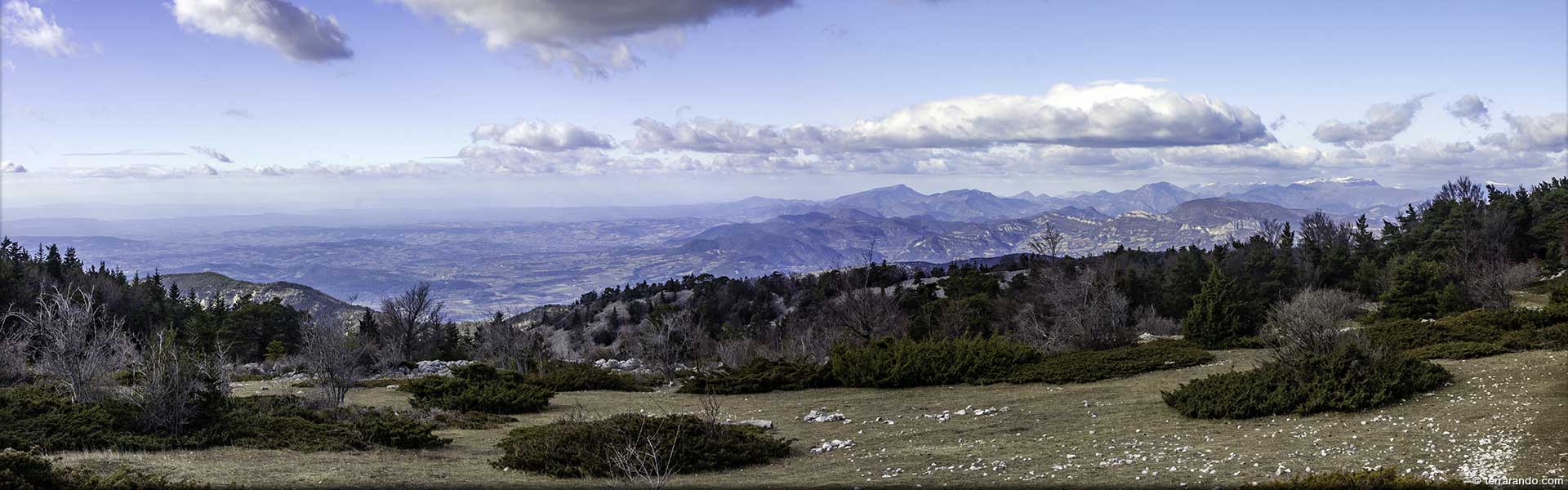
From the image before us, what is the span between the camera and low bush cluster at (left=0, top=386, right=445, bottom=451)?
13.3 m

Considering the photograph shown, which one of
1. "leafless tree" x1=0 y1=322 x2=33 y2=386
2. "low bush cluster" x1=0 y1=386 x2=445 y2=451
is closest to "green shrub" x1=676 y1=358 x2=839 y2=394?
"low bush cluster" x1=0 y1=386 x2=445 y2=451

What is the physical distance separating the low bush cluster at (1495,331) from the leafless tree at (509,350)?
29.8m

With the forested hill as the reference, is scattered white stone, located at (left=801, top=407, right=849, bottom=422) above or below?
above

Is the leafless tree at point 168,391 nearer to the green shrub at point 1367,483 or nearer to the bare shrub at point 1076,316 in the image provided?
the green shrub at point 1367,483

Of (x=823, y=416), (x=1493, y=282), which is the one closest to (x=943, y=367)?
(x=823, y=416)

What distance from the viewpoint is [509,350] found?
39.0 metres

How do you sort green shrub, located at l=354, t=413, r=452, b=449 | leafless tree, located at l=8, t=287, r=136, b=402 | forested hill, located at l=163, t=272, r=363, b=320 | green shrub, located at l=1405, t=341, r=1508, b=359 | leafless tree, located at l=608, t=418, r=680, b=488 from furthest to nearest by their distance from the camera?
forested hill, located at l=163, t=272, r=363, b=320 < green shrub, located at l=1405, t=341, r=1508, b=359 < leafless tree, located at l=8, t=287, r=136, b=402 < green shrub, located at l=354, t=413, r=452, b=449 < leafless tree, located at l=608, t=418, r=680, b=488

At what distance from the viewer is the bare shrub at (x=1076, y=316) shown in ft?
92.6

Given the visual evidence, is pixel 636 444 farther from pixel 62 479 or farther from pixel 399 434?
pixel 62 479

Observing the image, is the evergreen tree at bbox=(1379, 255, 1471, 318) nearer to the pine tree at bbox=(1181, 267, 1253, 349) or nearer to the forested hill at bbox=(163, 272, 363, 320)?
the pine tree at bbox=(1181, 267, 1253, 349)

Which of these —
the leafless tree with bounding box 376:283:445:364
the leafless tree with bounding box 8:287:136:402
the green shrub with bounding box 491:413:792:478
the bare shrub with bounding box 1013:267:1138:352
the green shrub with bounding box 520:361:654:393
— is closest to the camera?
the green shrub with bounding box 491:413:792:478

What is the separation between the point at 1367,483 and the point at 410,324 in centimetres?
4288

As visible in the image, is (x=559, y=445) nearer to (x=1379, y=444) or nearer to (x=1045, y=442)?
(x=1045, y=442)

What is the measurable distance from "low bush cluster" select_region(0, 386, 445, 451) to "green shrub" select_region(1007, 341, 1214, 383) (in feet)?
46.6
